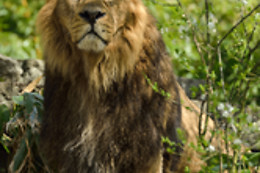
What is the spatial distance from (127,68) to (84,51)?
13.0 inches

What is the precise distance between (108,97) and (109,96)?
1 cm

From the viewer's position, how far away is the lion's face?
3.04 metres

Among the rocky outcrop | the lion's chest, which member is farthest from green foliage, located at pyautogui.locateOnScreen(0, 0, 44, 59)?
the lion's chest

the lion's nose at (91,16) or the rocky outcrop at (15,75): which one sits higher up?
the lion's nose at (91,16)

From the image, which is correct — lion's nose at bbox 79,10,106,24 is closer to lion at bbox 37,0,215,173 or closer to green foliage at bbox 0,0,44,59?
lion at bbox 37,0,215,173

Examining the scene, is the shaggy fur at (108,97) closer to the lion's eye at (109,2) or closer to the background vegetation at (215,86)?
the lion's eye at (109,2)

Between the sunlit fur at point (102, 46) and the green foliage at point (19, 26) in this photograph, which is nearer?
the sunlit fur at point (102, 46)

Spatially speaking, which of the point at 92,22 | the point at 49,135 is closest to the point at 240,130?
the point at 92,22

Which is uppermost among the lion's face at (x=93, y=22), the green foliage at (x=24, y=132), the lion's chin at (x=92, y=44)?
the lion's face at (x=93, y=22)

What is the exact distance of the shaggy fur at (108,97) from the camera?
3312 mm

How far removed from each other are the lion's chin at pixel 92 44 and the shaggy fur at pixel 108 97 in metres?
0.09

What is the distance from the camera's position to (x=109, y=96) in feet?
11.0

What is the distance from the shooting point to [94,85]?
334 centimetres

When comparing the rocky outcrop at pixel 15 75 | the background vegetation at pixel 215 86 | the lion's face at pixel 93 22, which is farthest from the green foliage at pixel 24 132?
the lion's face at pixel 93 22
